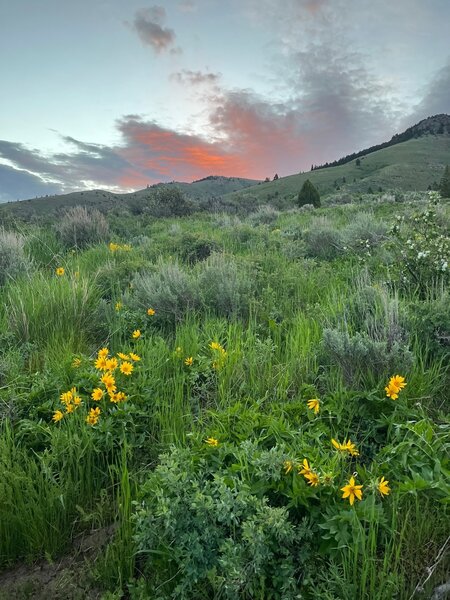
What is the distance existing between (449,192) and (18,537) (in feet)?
99.6

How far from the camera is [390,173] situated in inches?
2756

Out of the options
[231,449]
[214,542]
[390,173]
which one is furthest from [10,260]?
[390,173]

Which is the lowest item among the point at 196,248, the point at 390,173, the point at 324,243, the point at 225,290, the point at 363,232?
the point at 225,290

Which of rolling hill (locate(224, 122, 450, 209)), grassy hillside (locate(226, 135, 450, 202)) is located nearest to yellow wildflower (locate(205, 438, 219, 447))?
rolling hill (locate(224, 122, 450, 209))

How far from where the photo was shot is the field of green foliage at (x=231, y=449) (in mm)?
1662

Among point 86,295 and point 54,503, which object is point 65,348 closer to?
point 86,295

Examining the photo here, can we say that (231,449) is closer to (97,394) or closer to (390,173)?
(97,394)

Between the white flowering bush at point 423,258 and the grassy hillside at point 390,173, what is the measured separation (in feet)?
181

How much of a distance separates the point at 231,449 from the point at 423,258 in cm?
367

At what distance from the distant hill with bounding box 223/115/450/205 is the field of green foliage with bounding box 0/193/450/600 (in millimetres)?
52793

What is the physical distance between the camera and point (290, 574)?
1623mm

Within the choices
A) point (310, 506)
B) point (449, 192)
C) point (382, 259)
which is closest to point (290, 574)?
point (310, 506)

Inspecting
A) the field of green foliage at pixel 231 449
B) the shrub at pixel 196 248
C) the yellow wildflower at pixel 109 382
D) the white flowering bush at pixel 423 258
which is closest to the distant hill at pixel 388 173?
the shrub at pixel 196 248

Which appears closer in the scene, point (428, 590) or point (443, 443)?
point (428, 590)
